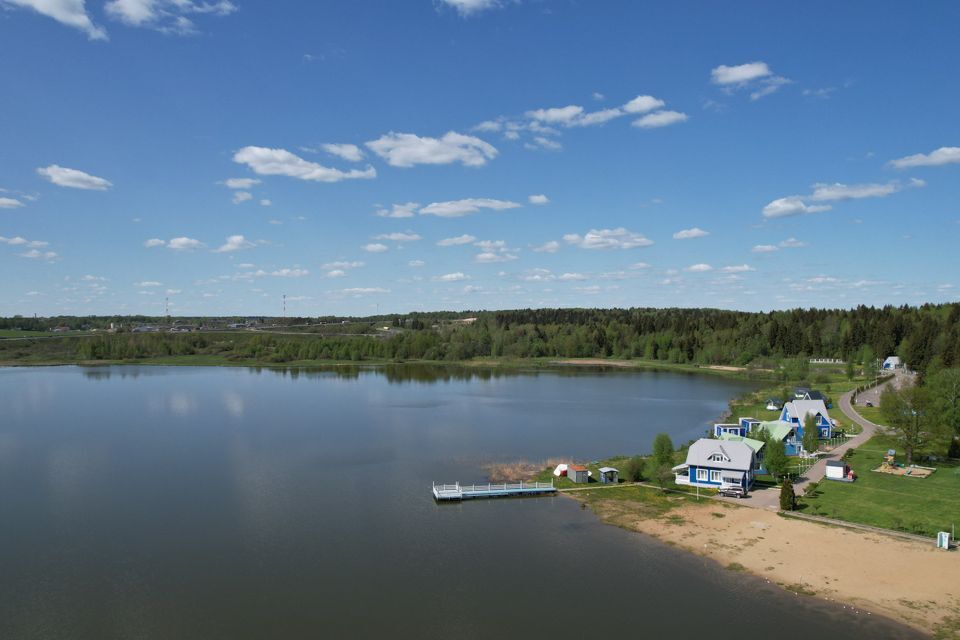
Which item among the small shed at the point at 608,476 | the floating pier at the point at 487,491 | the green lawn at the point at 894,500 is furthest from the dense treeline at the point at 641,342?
the floating pier at the point at 487,491

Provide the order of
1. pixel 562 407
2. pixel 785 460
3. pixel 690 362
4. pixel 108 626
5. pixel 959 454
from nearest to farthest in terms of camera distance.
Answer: pixel 108 626, pixel 785 460, pixel 959 454, pixel 562 407, pixel 690 362

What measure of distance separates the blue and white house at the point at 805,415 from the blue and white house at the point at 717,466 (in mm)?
14887

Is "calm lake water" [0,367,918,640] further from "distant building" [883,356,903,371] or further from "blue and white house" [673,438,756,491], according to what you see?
"distant building" [883,356,903,371]

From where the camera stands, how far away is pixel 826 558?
26125 millimetres

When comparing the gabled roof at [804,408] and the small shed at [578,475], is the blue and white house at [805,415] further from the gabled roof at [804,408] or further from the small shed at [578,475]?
the small shed at [578,475]

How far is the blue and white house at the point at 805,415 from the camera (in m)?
50.4

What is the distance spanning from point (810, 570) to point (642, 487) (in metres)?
13.2

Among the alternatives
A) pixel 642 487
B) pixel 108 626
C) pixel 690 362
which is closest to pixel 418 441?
pixel 642 487

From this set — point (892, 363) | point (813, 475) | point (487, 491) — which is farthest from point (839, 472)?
point (892, 363)

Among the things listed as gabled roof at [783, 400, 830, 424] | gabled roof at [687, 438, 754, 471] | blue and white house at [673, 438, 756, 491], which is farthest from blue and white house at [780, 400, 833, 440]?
blue and white house at [673, 438, 756, 491]

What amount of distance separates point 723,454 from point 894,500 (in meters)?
8.54

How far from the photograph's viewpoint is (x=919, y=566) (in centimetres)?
2500

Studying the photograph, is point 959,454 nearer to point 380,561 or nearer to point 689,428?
point 689,428

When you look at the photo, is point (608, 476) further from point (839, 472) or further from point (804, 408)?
point (804, 408)
